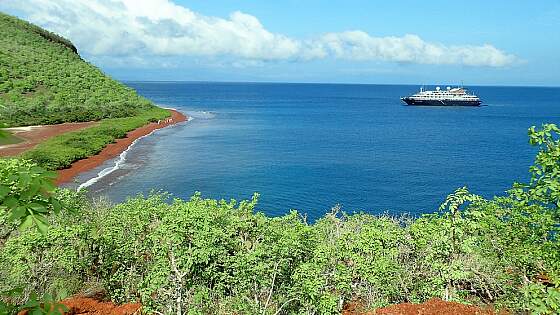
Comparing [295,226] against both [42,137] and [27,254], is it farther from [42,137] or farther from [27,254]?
[42,137]

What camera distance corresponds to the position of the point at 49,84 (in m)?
98.4

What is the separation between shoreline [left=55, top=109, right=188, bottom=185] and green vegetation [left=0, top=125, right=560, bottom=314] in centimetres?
2490

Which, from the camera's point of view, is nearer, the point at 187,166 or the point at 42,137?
the point at 187,166

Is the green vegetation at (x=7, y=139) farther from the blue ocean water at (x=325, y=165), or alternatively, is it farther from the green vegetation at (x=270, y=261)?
the blue ocean water at (x=325, y=165)

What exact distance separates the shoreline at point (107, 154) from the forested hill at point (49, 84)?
1055 centimetres

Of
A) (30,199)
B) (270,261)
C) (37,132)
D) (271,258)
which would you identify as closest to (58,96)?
(37,132)

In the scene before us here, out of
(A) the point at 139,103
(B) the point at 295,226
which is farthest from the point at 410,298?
(A) the point at 139,103

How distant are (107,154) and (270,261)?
49805mm

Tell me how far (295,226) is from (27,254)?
8701 millimetres

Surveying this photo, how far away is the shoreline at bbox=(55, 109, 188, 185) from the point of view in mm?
48256

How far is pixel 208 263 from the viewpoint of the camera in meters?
14.9

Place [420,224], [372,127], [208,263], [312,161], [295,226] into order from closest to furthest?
[208,263] → [295,226] → [420,224] → [312,161] → [372,127]

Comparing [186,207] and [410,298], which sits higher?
[186,207]

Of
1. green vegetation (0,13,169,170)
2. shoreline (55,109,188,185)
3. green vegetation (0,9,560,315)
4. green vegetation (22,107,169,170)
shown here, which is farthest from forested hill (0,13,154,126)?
green vegetation (0,9,560,315)
